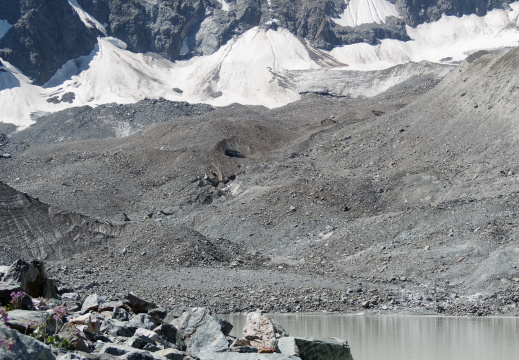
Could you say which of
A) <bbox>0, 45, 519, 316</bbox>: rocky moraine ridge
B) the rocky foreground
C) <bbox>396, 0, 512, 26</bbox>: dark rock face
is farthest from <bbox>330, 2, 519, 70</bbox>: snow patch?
the rocky foreground

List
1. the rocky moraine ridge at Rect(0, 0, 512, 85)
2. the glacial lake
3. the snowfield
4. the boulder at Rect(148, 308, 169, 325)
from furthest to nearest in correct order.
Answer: the rocky moraine ridge at Rect(0, 0, 512, 85)
the snowfield
the glacial lake
the boulder at Rect(148, 308, 169, 325)

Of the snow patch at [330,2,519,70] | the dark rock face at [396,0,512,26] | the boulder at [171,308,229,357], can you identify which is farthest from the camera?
the dark rock face at [396,0,512,26]

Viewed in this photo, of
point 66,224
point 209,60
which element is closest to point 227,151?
point 66,224

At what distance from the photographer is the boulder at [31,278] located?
1656cm

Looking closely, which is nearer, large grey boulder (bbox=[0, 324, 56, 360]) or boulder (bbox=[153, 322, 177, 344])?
large grey boulder (bbox=[0, 324, 56, 360])

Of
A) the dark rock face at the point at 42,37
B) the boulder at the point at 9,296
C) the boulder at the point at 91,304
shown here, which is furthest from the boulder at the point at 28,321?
the dark rock face at the point at 42,37

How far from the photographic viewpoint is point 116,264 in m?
35.1

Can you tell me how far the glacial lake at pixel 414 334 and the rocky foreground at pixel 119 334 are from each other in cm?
451

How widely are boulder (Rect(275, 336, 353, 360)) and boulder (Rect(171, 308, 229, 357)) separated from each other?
99 cm

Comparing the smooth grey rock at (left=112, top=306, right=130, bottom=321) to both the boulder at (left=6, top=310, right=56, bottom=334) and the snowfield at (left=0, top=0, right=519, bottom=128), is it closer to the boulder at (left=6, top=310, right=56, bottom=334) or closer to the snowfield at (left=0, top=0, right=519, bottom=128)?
the boulder at (left=6, top=310, right=56, bottom=334)

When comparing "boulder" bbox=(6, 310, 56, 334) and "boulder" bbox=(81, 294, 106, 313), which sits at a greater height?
"boulder" bbox=(6, 310, 56, 334)

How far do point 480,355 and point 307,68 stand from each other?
107m

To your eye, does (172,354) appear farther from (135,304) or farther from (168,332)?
(135,304)

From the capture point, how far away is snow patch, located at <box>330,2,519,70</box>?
476 feet
